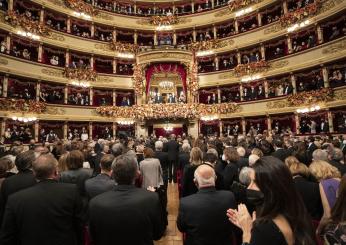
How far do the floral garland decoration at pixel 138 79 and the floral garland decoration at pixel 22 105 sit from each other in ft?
26.6

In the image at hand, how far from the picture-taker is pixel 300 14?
19.7m

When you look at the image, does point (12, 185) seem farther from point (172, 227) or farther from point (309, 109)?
point (309, 109)

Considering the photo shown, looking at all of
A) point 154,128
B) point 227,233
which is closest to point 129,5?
point 154,128

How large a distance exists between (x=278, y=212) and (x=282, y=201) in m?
0.08

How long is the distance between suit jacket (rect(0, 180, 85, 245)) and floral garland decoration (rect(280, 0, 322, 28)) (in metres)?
21.7

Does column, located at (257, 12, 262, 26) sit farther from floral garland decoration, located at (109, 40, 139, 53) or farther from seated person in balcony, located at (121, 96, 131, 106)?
seated person in balcony, located at (121, 96, 131, 106)

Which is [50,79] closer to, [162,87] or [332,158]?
[162,87]

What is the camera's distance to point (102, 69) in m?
25.7

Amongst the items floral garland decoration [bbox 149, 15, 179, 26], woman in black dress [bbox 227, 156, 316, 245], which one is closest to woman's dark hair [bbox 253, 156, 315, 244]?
woman in black dress [bbox 227, 156, 316, 245]

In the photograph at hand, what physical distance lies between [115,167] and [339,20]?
2095cm

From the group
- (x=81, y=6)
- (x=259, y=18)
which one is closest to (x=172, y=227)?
(x=259, y=18)

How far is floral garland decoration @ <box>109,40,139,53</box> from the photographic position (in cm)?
2566

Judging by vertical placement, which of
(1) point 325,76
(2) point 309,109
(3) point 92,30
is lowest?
(2) point 309,109

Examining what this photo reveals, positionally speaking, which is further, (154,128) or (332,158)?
(154,128)
